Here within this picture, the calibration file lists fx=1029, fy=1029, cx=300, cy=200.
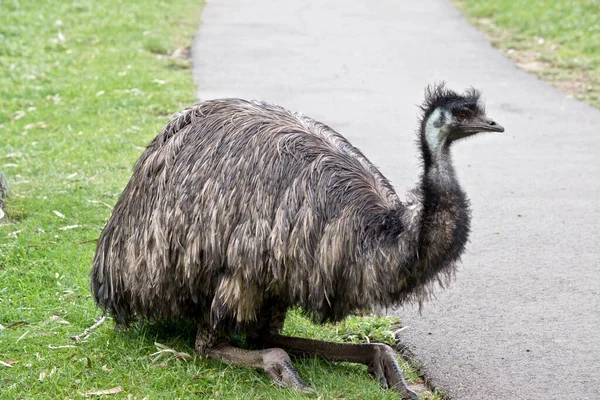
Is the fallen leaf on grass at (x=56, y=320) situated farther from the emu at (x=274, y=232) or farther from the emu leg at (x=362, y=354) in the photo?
the emu leg at (x=362, y=354)

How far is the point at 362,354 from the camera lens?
485cm

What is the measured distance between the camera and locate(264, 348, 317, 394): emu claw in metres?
4.60

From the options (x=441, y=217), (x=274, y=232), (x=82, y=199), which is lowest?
(x=82, y=199)

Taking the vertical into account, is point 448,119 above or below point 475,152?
above

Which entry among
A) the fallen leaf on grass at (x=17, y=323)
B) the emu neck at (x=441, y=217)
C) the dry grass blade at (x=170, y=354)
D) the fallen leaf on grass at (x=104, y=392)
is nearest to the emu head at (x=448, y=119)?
the emu neck at (x=441, y=217)

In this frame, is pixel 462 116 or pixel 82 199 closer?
pixel 462 116

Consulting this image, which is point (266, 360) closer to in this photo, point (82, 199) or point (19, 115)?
point (82, 199)

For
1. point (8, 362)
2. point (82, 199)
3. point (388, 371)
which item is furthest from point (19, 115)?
point (388, 371)

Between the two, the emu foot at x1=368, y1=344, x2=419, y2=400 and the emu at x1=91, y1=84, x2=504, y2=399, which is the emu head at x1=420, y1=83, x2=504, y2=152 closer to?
the emu at x1=91, y1=84, x2=504, y2=399

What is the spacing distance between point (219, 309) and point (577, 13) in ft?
35.5

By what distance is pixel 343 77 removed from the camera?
11930mm

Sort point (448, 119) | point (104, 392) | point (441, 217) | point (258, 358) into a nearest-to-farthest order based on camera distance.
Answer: point (441, 217), point (448, 119), point (104, 392), point (258, 358)

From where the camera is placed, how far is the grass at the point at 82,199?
15.5ft

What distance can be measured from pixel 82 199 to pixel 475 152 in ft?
12.2
